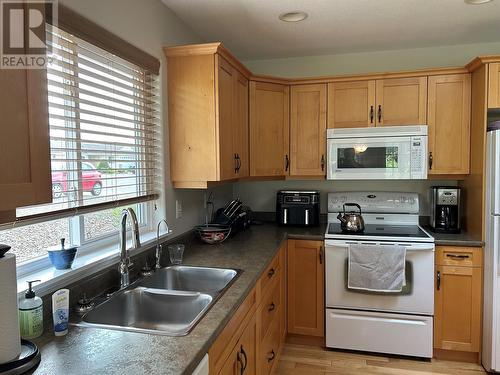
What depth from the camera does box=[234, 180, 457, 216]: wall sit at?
10.7 ft

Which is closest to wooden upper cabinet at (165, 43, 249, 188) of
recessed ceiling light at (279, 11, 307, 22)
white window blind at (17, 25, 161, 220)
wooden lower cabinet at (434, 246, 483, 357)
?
white window blind at (17, 25, 161, 220)

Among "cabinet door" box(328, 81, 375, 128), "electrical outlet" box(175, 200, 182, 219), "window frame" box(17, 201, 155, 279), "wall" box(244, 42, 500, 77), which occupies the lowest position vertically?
"window frame" box(17, 201, 155, 279)

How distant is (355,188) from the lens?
342cm

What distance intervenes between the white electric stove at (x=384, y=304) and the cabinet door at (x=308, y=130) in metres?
0.60

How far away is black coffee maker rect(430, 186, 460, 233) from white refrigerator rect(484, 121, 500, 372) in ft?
1.11

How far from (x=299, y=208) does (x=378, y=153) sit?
0.80 metres

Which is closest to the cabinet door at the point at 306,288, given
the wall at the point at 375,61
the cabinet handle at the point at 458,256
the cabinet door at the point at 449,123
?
the cabinet handle at the point at 458,256

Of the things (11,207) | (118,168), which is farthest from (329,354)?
(11,207)

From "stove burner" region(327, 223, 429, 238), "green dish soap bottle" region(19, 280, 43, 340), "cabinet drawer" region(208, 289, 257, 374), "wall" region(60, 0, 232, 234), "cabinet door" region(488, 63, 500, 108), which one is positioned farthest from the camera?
"stove burner" region(327, 223, 429, 238)

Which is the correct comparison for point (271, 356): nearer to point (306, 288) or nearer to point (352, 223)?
point (306, 288)

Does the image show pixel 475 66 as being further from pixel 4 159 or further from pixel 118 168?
pixel 4 159

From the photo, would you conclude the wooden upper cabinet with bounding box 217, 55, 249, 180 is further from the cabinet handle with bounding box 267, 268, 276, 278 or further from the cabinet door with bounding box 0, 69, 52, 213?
the cabinet door with bounding box 0, 69, 52, 213

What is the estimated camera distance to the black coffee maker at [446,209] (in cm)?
290

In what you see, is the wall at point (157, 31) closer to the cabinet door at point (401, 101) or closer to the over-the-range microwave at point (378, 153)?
the over-the-range microwave at point (378, 153)
